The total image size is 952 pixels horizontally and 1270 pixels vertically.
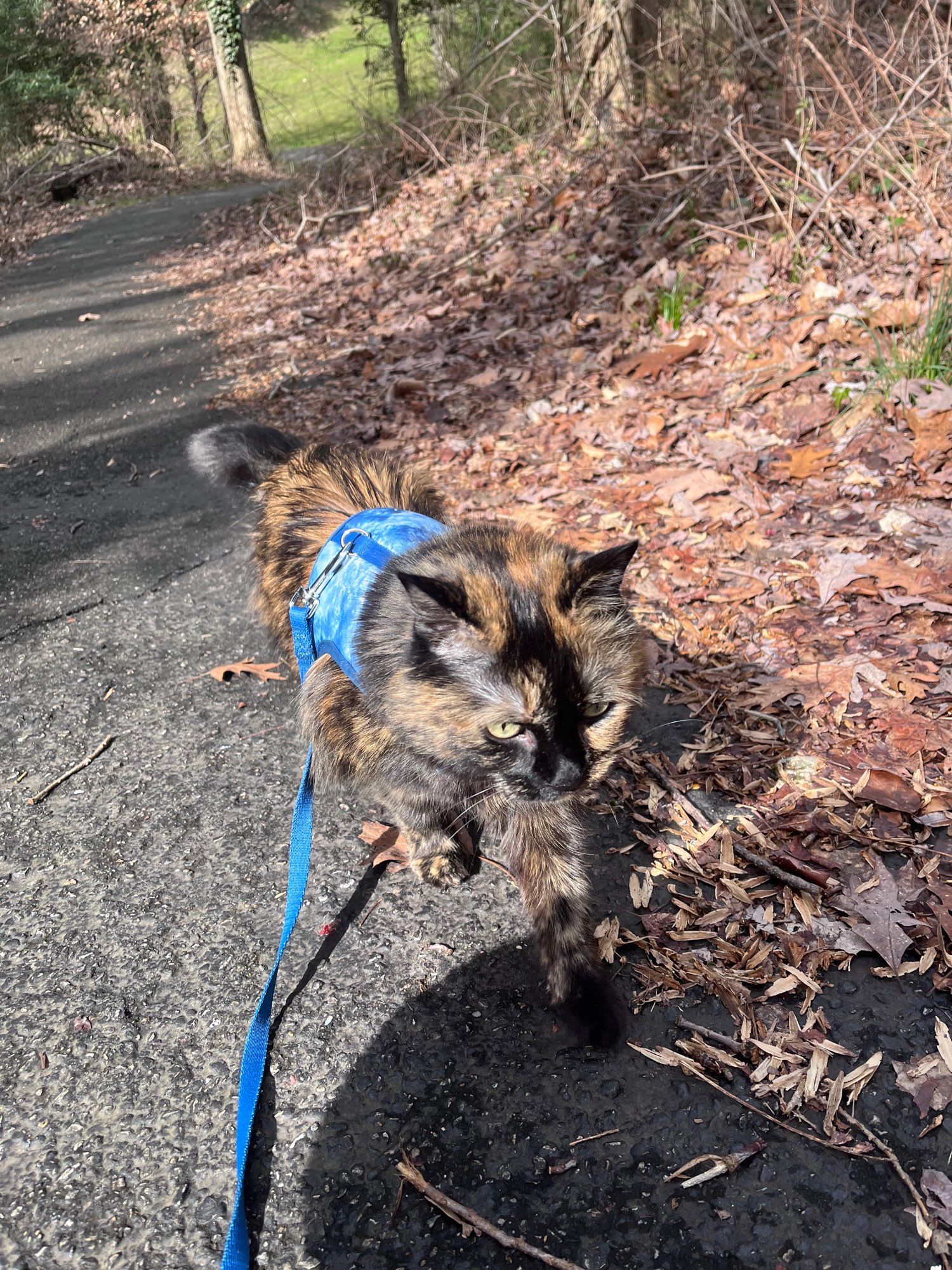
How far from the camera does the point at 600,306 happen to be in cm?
733

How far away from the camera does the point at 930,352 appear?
469 cm

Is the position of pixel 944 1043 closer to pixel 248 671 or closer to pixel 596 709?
pixel 596 709

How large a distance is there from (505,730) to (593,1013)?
840mm

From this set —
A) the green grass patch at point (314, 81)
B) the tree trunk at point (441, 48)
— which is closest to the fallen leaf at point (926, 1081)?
the tree trunk at point (441, 48)

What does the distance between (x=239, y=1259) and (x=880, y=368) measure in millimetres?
5229

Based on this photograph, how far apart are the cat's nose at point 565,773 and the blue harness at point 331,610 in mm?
720

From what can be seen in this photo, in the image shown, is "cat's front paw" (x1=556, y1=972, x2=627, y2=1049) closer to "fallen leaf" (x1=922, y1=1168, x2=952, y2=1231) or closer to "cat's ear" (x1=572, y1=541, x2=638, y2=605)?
"fallen leaf" (x1=922, y1=1168, x2=952, y2=1231)

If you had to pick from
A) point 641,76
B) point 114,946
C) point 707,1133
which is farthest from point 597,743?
point 641,76

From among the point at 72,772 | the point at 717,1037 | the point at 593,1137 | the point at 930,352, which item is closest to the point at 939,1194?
the point at 717,1037

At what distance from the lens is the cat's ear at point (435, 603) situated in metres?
2.10

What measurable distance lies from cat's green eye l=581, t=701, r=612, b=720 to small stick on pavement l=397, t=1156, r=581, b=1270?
4.04ft

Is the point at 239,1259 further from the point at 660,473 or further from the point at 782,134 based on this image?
the point at 782,134

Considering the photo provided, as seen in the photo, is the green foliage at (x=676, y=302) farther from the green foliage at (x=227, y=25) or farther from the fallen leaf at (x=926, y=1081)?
the green foliage at (x=227, y=25)

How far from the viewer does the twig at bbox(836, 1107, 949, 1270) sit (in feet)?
5.93
